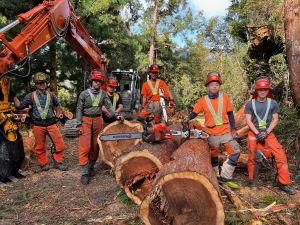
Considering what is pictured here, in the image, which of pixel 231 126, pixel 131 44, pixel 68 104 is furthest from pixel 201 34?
pixel 231 126

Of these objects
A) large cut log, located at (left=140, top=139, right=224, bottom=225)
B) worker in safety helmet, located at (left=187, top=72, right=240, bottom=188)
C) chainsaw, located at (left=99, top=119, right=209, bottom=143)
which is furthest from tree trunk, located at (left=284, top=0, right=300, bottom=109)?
large cut log, located at (left=140, top=139, right=224, bottom=225)

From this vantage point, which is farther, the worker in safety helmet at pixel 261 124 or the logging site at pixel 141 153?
the worker in safety helmet at pixel 261 124

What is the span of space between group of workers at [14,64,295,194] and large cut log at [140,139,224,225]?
5.77 feet

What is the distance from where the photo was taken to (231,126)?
5.05 meters

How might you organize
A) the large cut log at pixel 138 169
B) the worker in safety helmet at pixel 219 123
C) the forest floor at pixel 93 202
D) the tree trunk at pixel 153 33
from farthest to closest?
the tree trunk at pixel 153 33
the worker in safety helmet at pixel 219 123
the large cut log at pixel 138 169
the forest floor at pixel 93 202

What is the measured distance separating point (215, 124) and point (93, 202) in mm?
2197

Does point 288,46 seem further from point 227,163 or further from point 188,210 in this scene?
point 188,210

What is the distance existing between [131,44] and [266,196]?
50.4ft

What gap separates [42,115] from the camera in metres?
6.22

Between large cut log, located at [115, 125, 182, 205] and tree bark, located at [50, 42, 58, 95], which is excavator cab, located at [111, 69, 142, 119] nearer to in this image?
tree bark, located at [50, 42, 58, 95]

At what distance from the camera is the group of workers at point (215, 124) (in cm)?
482

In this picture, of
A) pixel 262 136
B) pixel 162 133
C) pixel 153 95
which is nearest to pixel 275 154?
pixel 262 136

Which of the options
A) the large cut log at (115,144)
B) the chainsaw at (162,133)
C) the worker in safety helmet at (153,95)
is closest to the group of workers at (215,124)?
the chainsaw at (162,133)

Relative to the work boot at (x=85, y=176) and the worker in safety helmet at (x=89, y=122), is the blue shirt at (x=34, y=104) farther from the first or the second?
the work boot at (x=85, y=176)
